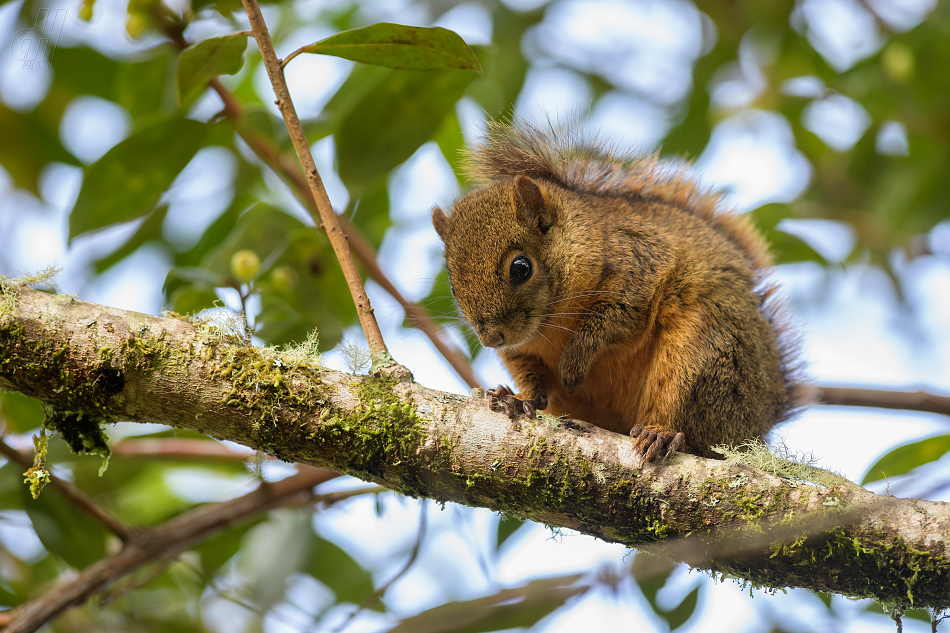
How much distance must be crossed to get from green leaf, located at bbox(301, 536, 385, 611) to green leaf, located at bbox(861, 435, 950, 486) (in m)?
2.02

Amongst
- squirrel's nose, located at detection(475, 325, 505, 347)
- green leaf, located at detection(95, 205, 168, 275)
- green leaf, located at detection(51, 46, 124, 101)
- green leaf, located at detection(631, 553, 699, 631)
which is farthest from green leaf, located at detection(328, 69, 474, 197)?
green leaf, located at detection(631, 553, 699, 631)

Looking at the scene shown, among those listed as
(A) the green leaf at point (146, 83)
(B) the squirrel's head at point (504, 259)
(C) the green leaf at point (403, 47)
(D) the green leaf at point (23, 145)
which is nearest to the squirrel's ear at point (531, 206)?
(B) the squirrel's head at point (504, 259)

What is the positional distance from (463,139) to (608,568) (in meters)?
1.98

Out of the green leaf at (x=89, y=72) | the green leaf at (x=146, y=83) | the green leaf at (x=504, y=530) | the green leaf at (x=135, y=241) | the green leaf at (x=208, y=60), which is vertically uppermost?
the green leaf at (x=89, y=72)

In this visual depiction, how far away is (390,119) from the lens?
306 cm

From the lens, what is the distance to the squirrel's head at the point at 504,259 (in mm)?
2963

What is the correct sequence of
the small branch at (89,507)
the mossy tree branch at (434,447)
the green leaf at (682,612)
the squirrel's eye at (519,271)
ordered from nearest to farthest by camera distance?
1. the mossy tree branch at (434,447)
2. the small branch at (89,507)
3. the squirrel's eye at (519,271)
4. the green leaf at (682,612)

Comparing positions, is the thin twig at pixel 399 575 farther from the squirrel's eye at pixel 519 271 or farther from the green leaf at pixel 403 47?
the green leaf at pixel 403 47

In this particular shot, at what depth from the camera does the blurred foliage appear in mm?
2912

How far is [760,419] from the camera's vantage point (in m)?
2.80

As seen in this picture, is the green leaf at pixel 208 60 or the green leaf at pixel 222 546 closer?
the green leaf at pixel 208 60

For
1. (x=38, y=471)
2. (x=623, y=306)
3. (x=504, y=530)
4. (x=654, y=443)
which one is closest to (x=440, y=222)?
(x=623, y=306)

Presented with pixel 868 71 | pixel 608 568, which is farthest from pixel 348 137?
pixel 868 71

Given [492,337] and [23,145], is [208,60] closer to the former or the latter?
[492,337]
